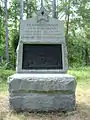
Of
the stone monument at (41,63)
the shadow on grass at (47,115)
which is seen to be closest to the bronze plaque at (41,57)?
the stone monument at (41,63)

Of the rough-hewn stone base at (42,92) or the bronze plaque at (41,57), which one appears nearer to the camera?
the rough-hewn stone base at (42,92)

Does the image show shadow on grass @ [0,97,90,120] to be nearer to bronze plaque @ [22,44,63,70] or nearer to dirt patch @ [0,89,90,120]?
dirt patch @ [0,89,90,120]

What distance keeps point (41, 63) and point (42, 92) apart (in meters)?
0.97

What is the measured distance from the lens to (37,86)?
5.90 metres

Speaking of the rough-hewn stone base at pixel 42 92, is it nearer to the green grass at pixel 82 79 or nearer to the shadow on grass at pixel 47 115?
the shadow on grass at pixel 47 115

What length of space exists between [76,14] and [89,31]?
15.0 ft

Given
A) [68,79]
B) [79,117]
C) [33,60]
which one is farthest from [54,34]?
[79,117]

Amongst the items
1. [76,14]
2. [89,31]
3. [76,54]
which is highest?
[76,14]

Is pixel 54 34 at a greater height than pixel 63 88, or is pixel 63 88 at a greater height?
pixel 54 34

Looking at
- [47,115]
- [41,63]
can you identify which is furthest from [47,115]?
[41,63]

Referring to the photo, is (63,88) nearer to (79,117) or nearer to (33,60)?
(79,117)

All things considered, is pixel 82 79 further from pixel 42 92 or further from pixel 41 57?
pixel 42 92

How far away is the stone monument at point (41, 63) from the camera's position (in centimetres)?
595

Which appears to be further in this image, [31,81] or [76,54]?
[76,54]
